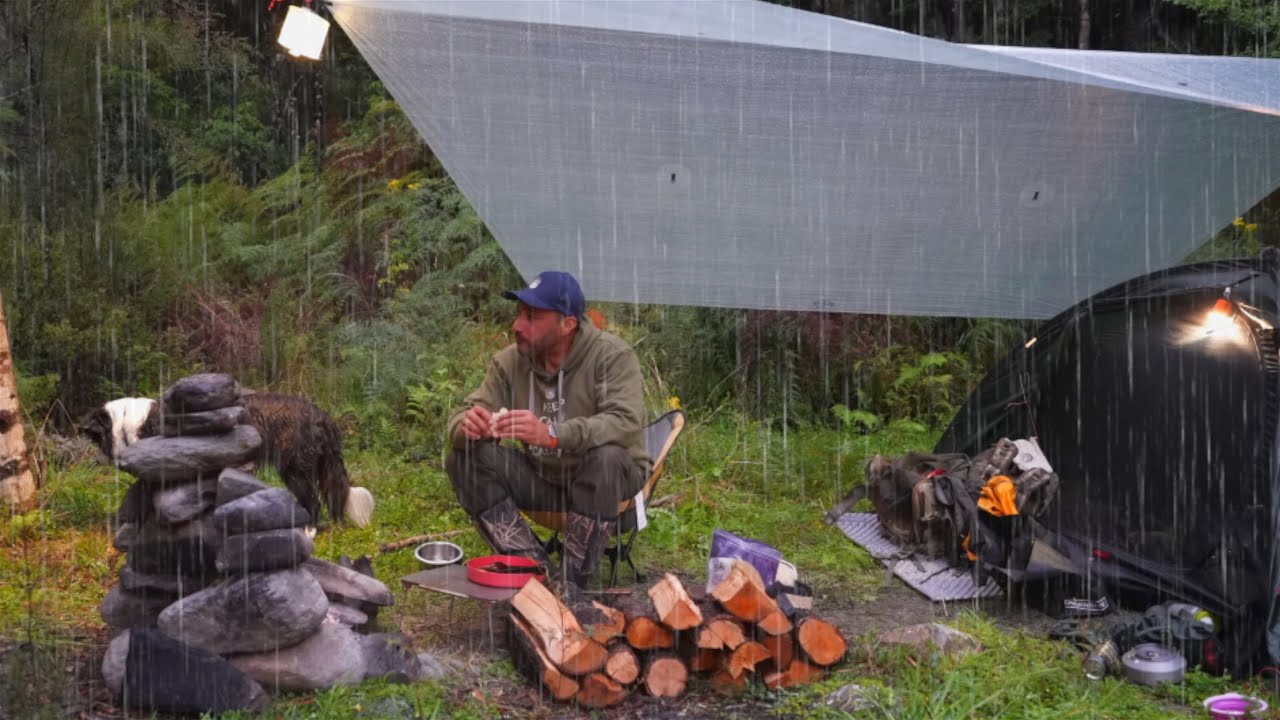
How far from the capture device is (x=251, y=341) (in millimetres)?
8656

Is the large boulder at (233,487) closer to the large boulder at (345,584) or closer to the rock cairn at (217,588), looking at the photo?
the rock cairn at (217,588)

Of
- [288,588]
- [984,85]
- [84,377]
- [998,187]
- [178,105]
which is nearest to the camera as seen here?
[288,588]

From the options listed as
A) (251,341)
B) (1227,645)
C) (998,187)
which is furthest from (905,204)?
(251,341)

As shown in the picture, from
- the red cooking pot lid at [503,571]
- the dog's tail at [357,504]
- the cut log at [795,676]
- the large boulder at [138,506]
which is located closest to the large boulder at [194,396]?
the large boulder at [138,506]

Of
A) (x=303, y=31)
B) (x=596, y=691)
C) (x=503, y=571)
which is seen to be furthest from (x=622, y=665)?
(x=303, y=31)

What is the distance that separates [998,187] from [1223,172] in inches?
41.4

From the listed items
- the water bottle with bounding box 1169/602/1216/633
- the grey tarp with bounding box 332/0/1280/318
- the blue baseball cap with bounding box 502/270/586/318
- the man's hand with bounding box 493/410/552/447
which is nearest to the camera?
the water bottle with bounding box 1169/602/1216/633

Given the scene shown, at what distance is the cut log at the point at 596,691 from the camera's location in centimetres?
372

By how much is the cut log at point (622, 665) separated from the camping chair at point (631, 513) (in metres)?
0.90

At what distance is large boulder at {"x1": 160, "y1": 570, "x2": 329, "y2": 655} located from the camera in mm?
3561

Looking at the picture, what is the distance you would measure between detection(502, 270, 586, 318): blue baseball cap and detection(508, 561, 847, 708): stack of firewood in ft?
3.68

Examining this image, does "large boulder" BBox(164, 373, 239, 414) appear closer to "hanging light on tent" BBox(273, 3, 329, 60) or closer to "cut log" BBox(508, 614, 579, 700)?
"cut log" BBox(508, 614, 579, 700)

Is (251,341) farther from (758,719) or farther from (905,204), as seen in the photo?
(758,719)

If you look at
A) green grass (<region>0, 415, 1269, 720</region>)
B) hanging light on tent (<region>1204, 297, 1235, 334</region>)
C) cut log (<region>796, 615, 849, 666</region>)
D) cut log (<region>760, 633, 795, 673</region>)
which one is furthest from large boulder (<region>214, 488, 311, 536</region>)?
hanging light on tent (<region>1204, 297, 1235, 334</region>)
